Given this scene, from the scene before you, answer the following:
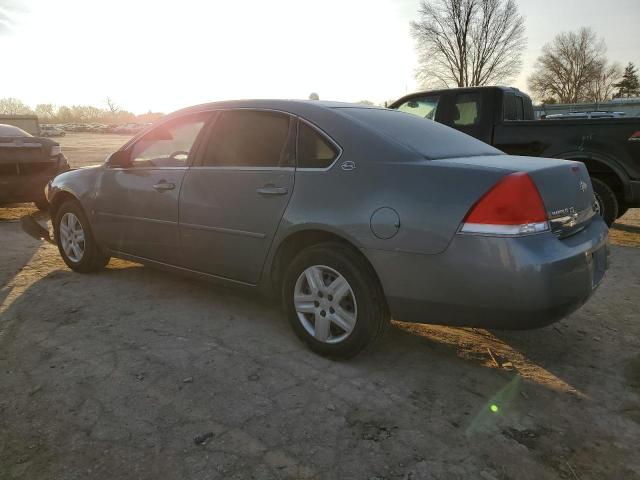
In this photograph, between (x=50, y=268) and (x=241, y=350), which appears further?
(x=50, y=268)

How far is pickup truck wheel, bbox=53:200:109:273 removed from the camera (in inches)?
186

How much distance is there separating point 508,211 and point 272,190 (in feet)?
4.76

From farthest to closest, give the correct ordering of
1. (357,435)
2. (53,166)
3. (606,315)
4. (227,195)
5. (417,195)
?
(53,166) → (606,315) → (227,195) → (417,195) → (357,435)

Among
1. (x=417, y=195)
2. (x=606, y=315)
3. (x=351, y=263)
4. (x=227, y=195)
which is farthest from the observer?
(x=606, y=315)

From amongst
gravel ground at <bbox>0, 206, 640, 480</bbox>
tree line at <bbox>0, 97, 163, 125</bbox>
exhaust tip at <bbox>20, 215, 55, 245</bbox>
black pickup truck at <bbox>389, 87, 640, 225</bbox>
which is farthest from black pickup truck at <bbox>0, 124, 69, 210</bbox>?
tree line at <bbox>0, 97, 163, 125</bbox>

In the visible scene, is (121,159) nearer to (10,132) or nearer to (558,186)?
(558,186)

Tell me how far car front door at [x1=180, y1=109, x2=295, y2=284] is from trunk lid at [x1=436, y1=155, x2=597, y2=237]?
3.59 feet

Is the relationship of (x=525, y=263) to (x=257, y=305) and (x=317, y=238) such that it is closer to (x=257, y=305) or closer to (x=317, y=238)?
(x=317, y=238)

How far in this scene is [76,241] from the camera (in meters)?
4.86

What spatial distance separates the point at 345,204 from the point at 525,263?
3.27 feet

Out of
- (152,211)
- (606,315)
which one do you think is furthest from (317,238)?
(606,315)

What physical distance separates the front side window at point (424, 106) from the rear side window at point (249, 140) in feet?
13.9

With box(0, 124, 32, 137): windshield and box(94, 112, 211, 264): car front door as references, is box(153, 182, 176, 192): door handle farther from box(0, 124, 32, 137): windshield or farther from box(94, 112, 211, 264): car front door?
box(0, 124, 32, 137): windshield

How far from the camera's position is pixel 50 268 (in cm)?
512
